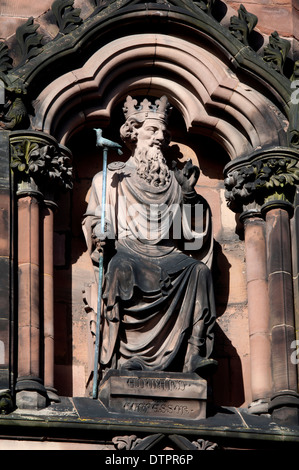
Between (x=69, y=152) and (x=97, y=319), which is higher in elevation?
(x=69, y=152)

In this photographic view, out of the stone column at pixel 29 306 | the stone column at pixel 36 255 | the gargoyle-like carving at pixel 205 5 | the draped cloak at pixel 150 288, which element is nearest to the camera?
the stone column at pixel 29 306

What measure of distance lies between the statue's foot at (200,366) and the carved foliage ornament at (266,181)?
1853mm

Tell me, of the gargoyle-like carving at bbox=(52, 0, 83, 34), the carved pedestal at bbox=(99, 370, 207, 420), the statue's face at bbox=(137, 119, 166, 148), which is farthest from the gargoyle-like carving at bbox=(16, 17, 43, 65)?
the carved pedestal at bbox=(99, 370, 207, 420)

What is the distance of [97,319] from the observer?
57.8ft

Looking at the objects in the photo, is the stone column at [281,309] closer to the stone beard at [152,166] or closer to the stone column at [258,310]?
the stone column at [258,310]

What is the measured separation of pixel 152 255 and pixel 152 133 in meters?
1.35

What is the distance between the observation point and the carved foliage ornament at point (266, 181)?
18422 mm

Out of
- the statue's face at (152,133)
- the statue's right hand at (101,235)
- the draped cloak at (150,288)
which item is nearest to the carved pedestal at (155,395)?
the draped cloak at (150,288)

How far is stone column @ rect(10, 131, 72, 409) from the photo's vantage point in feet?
56.6

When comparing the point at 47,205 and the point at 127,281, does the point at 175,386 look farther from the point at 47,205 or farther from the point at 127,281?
the point at 47,205

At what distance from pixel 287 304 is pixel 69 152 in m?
Answer: 2.44

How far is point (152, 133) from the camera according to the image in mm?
18781
